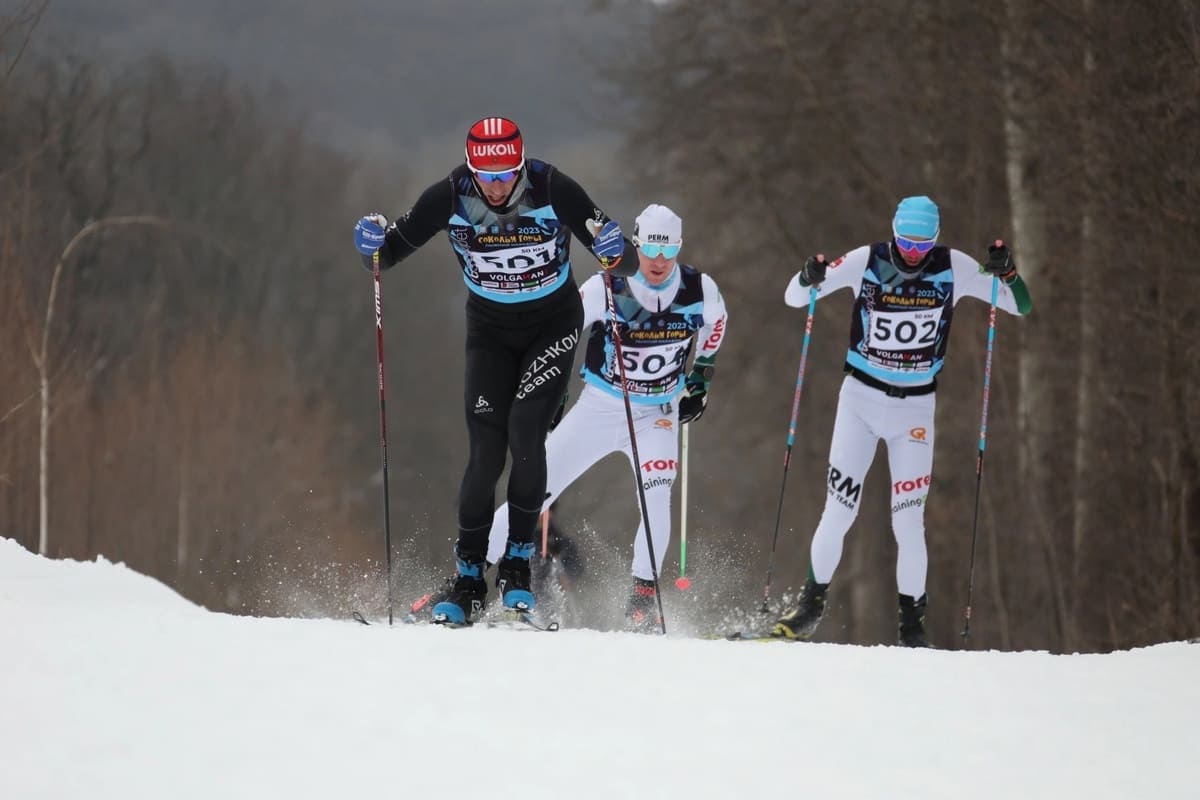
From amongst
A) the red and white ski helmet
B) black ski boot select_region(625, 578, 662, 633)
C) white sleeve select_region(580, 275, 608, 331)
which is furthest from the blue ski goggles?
the red and white ski helmet

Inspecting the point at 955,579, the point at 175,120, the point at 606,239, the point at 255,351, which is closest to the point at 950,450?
the point at 955,579

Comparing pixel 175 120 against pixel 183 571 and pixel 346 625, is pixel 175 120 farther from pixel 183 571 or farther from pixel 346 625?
pixel 346 625

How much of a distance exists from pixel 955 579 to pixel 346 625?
462 inches

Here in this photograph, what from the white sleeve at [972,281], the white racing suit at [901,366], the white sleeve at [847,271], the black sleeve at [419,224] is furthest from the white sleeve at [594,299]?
the white sleeve at [972,281]

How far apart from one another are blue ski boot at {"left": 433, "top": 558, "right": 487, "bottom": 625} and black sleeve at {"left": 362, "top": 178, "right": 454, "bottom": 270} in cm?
142

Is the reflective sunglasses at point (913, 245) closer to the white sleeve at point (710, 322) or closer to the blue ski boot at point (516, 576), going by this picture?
the white sleeve at point (710, 322)

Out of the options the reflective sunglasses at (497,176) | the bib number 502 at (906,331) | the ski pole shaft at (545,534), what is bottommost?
the ski pole shaft at (545,534)

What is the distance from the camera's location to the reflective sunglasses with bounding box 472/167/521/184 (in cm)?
679

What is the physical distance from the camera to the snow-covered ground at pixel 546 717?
4461mm

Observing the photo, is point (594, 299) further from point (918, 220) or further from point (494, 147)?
point (494, 147)

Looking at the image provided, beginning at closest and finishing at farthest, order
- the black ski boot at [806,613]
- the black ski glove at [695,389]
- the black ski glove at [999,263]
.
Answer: the black ski glove at [999,263] < the black ski boot at [806,613] < the black ski glove at [695,389]

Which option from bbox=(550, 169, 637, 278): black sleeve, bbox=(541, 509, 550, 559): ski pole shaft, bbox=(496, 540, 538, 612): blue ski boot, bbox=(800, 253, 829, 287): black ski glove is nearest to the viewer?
bbox=(550, 169, 637, 278): black sleeve

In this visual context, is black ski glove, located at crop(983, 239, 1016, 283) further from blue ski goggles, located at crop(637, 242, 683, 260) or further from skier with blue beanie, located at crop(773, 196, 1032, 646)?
blue ski goggles, located at crop(637, 242, 683, 260)

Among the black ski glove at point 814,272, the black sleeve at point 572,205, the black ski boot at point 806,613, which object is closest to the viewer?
the black sleeve at point 572,205
